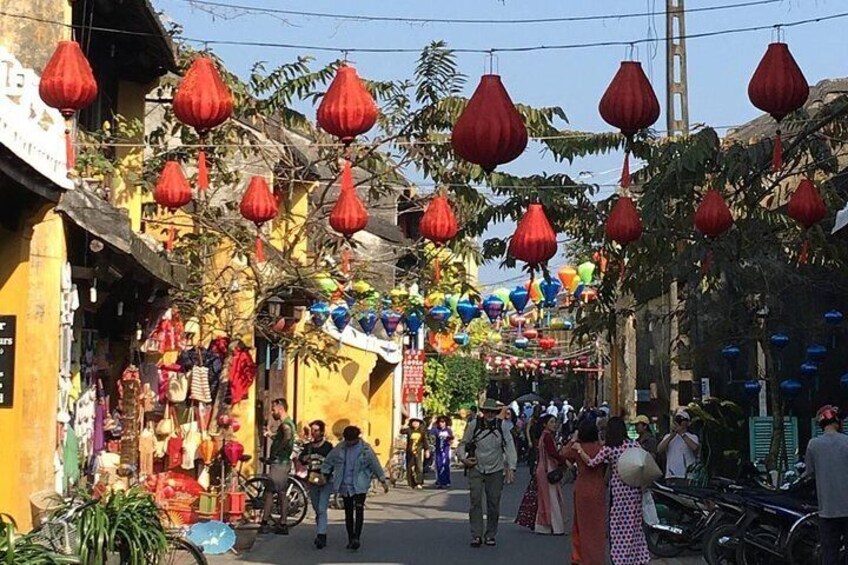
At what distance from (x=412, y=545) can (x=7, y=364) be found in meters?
6.83

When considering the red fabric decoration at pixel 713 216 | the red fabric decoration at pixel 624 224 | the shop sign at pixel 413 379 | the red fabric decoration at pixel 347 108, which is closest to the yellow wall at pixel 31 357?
the red fabric decoration at pixel 347 108

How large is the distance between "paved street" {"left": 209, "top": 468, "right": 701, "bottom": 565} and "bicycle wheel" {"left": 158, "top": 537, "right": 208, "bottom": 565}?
14.2 feet

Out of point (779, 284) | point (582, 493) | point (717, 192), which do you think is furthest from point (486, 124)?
point (779, 284)

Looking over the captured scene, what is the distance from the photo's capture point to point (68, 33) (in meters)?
14.6

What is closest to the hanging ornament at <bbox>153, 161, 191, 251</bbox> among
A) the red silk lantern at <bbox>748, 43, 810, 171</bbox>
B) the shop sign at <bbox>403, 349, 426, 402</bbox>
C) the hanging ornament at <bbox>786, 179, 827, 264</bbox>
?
the hanging ornament at <bbox>786, 179, 827, 264</bbox>

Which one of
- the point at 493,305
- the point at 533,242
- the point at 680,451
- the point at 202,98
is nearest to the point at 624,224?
the point at 533,242

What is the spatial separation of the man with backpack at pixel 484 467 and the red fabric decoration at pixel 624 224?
5.11 meters

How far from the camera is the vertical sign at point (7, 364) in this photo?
1380cm

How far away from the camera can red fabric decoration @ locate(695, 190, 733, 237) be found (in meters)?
13.1

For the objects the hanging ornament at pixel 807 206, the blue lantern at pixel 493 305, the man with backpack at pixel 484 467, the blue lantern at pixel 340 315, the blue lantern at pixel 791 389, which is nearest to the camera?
the hanging ornament at pixel 807 206

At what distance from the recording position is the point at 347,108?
11617 millimetres

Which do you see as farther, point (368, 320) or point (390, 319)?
point (368, 320)

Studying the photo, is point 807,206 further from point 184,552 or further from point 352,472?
point 352,472

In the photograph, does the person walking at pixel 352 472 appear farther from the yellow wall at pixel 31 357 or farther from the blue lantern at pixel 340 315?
the blue lantern at pixel 340 315
